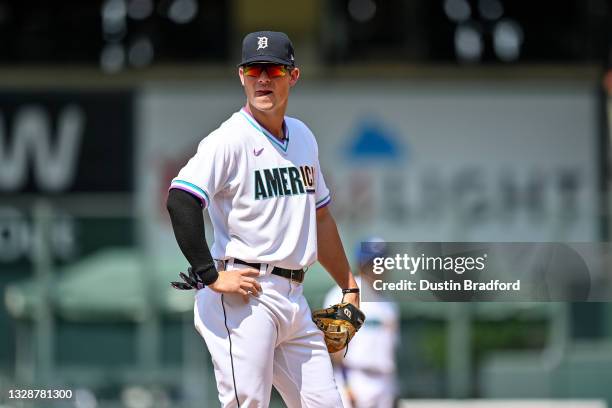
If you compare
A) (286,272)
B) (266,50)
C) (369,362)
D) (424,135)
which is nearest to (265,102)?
(266,50)

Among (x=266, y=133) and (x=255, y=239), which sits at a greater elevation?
(x=266, y=133)

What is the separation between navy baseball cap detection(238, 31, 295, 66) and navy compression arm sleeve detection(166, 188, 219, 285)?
1.84 ft

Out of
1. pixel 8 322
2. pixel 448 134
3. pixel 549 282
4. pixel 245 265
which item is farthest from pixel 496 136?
pixel 245 265

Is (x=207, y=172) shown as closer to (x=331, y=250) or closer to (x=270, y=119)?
(x=270, y=119)

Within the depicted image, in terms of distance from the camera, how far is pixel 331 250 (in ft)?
17.9

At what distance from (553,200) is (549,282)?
7209mm

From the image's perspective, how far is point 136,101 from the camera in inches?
554

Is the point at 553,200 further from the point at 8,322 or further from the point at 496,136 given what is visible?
the point at 8,322

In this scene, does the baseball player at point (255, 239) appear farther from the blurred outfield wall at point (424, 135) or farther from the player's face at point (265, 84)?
the blurred outfield wall at point (424, 135)

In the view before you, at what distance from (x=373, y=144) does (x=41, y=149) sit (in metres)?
3.35

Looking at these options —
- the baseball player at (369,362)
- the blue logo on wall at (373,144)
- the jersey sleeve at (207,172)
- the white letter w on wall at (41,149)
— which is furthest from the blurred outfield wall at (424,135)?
the jersey sleeve at (207,172)

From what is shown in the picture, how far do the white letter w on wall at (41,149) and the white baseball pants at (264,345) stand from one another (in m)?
8.99

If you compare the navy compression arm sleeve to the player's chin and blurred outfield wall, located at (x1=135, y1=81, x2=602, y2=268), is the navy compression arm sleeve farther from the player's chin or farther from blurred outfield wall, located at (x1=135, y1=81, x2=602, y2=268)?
blurred outfield wall, located at (x1=135, y1=81, x2=602, y2=268)

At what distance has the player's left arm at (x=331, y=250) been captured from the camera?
5.46m
